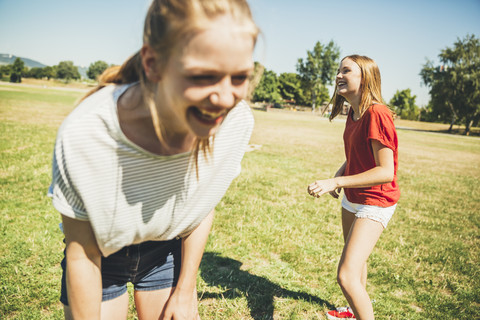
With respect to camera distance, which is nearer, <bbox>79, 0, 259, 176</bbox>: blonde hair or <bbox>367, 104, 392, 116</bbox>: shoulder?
<bbox>79, 0, 259, 176</bbox>: blonde hair

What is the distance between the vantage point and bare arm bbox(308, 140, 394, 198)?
96.4 inches

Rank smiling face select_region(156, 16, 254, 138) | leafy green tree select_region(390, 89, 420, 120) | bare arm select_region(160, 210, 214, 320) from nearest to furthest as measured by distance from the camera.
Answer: smiling face select_region(156, 16, 254, 138)
bare arm select_region(160, 210, 214, 320)
leafy green tree select_region(390, 89, 420, 120)

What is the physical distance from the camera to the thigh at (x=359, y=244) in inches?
98.0

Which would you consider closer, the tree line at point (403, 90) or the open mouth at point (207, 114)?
the open mouth at point (207, 114)

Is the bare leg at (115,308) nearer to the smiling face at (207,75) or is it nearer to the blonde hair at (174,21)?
the blonde hair at (174,21)

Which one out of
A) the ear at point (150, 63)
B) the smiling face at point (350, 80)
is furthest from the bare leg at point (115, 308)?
the smiling face at point (350, 80)

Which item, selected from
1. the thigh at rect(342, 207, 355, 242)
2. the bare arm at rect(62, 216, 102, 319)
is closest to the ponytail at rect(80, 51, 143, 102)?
the bare arm at rect(62, 216, 102, 319)

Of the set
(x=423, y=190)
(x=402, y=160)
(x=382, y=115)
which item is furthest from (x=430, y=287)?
(x=402, y=160)

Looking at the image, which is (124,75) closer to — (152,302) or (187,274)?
(187,274)

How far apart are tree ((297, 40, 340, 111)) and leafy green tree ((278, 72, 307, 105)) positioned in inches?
628

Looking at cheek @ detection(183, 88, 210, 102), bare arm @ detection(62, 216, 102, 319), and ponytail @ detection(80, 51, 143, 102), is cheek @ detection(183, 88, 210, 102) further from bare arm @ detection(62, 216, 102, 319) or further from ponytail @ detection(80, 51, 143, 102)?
bare arm @ detection(62, 216, 102, 319)

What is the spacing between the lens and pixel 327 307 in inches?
139

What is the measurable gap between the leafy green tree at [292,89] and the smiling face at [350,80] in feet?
315

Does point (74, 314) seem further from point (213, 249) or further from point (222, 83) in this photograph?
point (213, 249)
